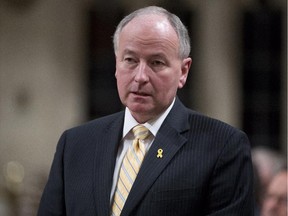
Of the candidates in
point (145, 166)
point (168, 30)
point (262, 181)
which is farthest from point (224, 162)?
point (262, 181)

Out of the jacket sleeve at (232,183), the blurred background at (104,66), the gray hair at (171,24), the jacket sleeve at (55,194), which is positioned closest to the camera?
the jacket sleeve at (232,183)

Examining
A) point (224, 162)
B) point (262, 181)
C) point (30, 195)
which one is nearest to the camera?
point (224, 162)

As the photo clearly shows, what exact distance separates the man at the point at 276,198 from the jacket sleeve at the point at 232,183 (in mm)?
2452

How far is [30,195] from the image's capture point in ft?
39.9

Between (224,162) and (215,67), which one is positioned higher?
(224,162)

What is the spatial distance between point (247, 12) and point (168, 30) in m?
13.3

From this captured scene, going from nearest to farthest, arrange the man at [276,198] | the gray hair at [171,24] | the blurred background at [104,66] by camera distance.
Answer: the gray hair at [171,24], the man at [276,198], the blurred background at [104,66]

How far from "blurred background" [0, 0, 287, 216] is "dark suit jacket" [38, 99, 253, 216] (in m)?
12.6

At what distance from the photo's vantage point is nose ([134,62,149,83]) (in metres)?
3.43

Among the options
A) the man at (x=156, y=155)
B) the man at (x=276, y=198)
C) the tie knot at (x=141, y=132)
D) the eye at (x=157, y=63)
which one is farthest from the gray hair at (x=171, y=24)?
the man at (x=276, y=198)

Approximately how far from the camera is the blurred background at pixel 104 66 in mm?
16297

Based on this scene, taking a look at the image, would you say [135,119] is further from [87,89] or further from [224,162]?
[87,89]

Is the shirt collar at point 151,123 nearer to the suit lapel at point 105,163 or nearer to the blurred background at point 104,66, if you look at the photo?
the suit lapel at point 105,163

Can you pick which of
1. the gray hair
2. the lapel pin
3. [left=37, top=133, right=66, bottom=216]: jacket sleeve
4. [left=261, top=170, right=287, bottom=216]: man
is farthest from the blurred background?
the lapel pin
